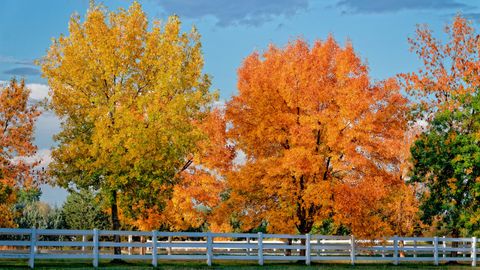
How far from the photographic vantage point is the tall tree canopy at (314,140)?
35.5m

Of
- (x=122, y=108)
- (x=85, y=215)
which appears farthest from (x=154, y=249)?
(x=85, y=215)

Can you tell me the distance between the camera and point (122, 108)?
36.7m

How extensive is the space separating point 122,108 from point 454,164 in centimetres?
2053

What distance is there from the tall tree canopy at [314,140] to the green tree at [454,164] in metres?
6.04

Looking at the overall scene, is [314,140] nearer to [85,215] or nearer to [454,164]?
[454,164]

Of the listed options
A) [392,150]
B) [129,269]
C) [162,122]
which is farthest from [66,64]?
[392,150]

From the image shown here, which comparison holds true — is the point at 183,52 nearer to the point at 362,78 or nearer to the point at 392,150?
the point at 362,78

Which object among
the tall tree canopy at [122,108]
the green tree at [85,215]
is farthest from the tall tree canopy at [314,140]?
the green tree at [85,215]

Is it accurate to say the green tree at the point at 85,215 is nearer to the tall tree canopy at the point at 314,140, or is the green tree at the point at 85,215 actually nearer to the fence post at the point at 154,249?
the tall tree canopy at the point at 314,140

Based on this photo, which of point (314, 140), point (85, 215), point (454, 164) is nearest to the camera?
point (314, 140)

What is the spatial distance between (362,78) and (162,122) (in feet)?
35.9

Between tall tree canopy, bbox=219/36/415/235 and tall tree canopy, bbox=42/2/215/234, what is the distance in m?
3.58

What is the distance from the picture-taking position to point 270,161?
3653 cm

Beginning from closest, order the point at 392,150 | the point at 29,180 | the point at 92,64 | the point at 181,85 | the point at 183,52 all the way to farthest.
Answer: the point at 392,150 → the point at 92,64 → the point at 181,85 → the point at 183,52 → the point at 29,180
